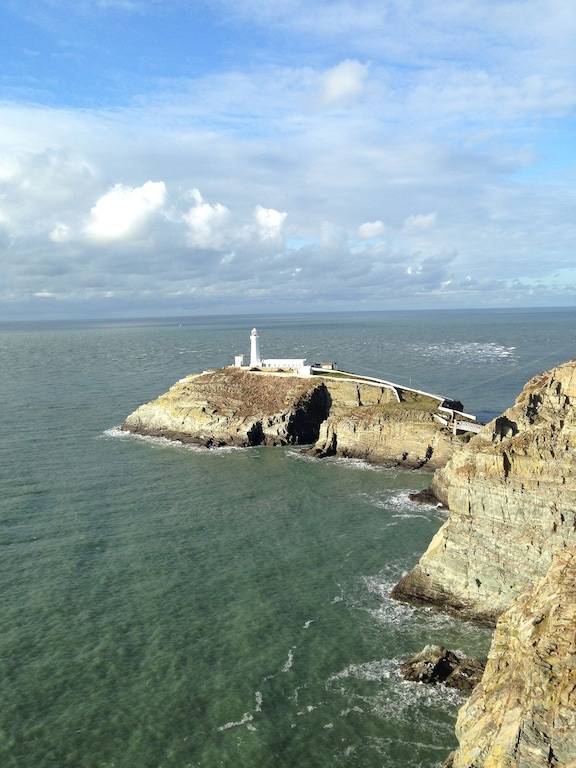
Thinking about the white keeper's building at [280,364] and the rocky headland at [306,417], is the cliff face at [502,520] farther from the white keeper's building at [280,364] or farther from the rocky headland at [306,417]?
the white keeper's building at [280,364]

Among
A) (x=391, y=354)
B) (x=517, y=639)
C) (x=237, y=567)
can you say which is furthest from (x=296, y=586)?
(x=391, y=354)

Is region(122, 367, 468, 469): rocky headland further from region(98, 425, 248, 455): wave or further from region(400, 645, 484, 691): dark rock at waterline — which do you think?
region(400, 645, 484, 691): dark rock at waterline

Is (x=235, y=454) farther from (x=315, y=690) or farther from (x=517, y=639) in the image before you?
(x=517, y=639)

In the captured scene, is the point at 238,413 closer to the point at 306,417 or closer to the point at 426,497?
the point at 306,417

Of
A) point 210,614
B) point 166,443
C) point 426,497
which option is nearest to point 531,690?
point 210,614

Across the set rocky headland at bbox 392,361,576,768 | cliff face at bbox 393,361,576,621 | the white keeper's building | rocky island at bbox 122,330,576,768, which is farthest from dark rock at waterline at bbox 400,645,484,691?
the white keeper's building
